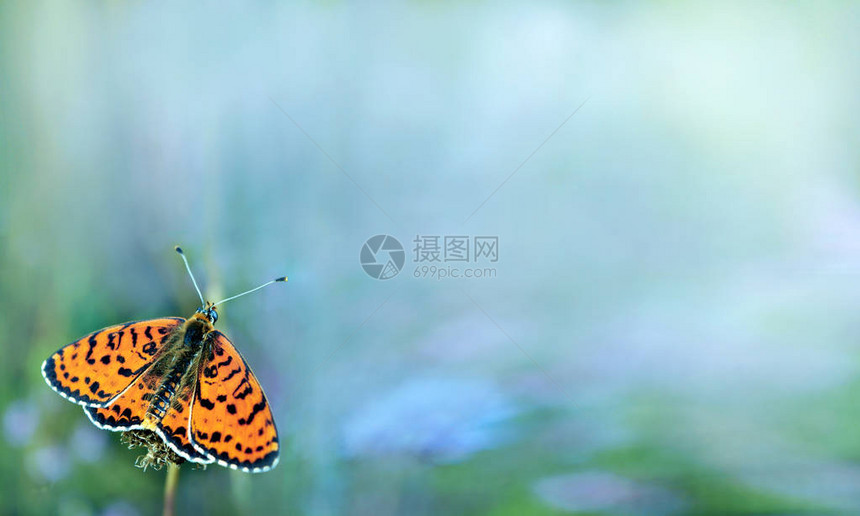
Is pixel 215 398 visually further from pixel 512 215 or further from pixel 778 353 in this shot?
pixel 778 353

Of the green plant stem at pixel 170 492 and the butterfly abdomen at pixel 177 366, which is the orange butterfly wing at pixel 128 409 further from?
the green plant stem at pixel 170 492

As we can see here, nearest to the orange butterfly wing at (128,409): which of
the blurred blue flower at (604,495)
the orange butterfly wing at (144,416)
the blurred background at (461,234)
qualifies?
the orange butterfly wing at (144,416)

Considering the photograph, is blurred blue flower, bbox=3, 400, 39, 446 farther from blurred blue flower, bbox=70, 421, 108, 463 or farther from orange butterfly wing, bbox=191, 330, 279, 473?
orange butterfly wing, bbox=191, 330, 279, 473

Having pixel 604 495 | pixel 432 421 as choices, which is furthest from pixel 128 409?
pixel 604 495

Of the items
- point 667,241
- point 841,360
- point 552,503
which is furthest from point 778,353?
point 552,503

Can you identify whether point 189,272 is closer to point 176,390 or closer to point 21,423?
point 176,390

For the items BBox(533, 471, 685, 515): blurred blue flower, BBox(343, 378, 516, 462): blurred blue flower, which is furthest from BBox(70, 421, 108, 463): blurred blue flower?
BBox(533, 471, 685, 515): blurred blue flower

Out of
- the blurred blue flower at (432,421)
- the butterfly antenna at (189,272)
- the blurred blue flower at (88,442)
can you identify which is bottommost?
the blurred blue flower at (88,442)

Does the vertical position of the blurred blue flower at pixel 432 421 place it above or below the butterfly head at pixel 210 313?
below
